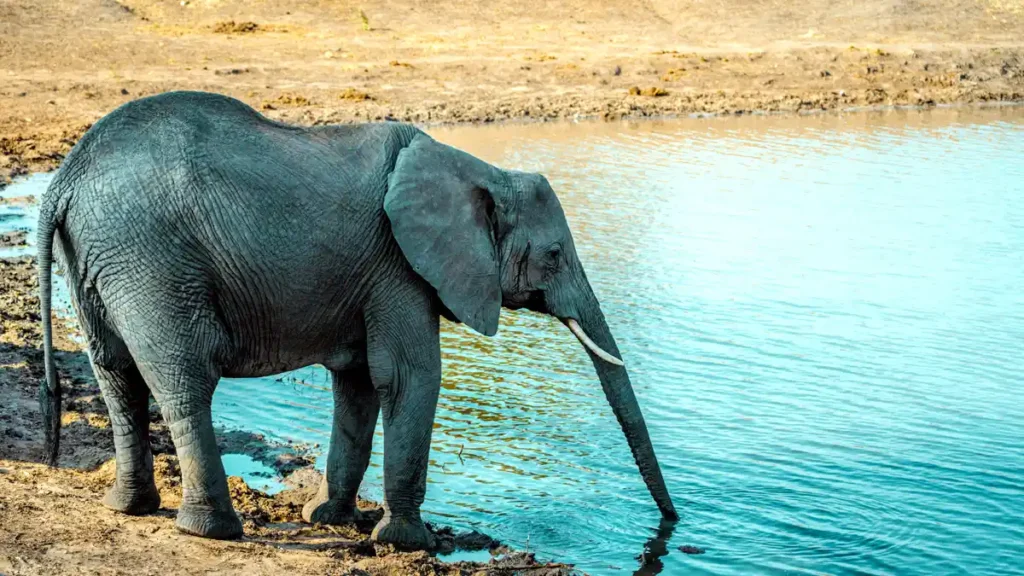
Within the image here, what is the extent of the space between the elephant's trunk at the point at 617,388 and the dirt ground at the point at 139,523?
954 mm

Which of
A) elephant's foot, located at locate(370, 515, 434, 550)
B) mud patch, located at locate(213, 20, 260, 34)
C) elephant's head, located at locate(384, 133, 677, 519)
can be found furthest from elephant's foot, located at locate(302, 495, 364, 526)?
mud patch, located at locate(213, 20, 260, 34)

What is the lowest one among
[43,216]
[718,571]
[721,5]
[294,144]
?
[718,571]

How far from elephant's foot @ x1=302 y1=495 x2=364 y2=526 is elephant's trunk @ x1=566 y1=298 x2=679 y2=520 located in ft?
5.66

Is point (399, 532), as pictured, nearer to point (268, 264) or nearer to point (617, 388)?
point (617, 388)

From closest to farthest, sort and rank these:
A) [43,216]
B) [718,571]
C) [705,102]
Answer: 1. [43,216]
2. [718,571]
3. [705,102]

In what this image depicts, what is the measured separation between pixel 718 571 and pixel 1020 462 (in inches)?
126

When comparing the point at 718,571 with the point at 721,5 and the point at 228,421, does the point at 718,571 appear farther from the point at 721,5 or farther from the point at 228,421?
the point at 721,5

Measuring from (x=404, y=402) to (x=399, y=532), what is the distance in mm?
813

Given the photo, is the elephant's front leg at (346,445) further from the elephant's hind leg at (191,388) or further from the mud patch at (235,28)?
the mud patch at (235,28)

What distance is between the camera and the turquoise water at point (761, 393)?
8.38 meters

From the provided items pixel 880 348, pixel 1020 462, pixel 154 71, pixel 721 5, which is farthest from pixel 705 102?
pixel 1020 462

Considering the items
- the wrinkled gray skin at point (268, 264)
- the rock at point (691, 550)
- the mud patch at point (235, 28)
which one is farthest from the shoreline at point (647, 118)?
the rock at point (691, 550)

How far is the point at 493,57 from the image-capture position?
94.6 feet

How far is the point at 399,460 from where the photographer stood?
23.4 ft
